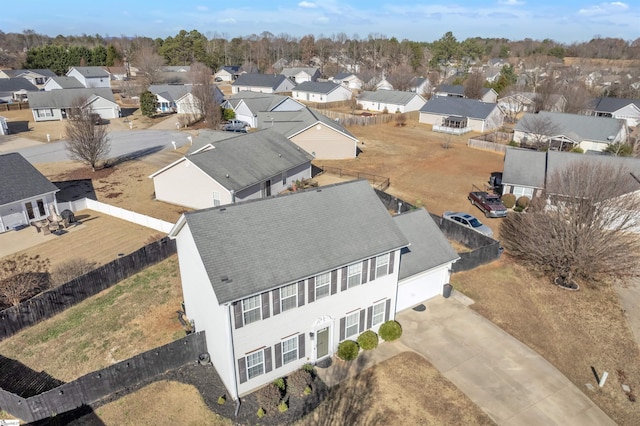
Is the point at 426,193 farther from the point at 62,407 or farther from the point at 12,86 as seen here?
the point at 12,86

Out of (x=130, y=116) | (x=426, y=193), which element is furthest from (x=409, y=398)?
(x=130, y=116)

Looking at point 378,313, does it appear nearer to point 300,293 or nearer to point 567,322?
point 300,293

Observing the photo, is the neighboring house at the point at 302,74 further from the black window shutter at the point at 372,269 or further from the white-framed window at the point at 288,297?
the white-framed window at the point at 288,297

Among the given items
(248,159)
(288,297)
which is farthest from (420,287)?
(248,159)

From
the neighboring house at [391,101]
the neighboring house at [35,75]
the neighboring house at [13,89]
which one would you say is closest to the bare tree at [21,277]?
the neighboring house at [391,101]

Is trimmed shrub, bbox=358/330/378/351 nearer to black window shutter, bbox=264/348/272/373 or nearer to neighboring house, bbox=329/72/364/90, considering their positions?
black window shutter, bbox=264/348/272/373

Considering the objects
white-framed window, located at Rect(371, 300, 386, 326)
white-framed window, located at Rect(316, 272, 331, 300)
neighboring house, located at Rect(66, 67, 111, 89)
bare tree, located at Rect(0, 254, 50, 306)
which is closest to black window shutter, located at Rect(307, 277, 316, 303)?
white-framed window, located at Rect(316, 272, 331, 300)
